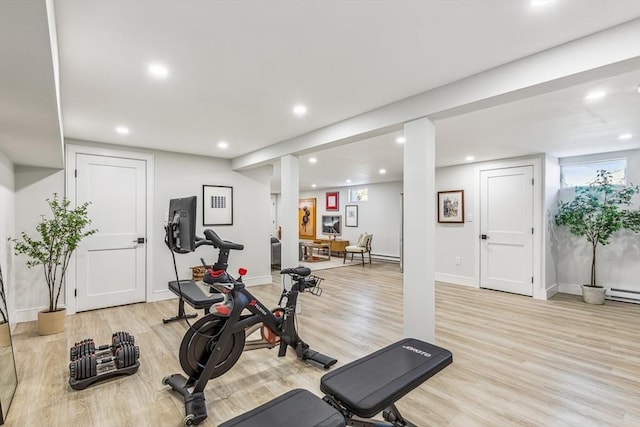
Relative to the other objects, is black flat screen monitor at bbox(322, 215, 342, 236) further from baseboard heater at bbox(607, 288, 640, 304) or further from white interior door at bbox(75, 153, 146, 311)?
baseboard heater at bbox(607, 288, 640, 304)

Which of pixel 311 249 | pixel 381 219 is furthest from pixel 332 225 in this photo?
pixel 381 219

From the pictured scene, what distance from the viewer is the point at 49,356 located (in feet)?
9.77

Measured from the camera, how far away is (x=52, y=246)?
3711 millimetres

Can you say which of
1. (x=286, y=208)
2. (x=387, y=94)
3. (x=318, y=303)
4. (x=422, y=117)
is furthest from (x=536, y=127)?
(x=318, y=303)

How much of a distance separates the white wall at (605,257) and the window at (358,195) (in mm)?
5140

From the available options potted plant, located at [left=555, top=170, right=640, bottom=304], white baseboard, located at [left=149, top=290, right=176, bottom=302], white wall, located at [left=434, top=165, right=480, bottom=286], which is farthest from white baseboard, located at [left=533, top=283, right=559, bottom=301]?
white baseboard, located at [left=149, top=290, right=176, bottom=302]

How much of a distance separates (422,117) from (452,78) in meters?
0.38

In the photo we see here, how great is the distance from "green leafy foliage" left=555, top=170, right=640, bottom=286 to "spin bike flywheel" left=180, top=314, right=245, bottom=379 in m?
5.40

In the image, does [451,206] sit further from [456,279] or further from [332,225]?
[332,225]

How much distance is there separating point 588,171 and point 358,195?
5790mm

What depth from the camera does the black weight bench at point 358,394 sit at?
1.33 meters

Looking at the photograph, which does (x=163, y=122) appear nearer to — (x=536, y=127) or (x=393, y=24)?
(x=393, y=24)

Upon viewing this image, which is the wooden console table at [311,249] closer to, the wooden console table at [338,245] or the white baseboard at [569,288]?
the wooden console table at [338,245]

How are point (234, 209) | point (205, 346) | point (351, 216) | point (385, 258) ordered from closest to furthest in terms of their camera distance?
point (205, 346), point (234, 209), point (385, 258), point (351, 216)
